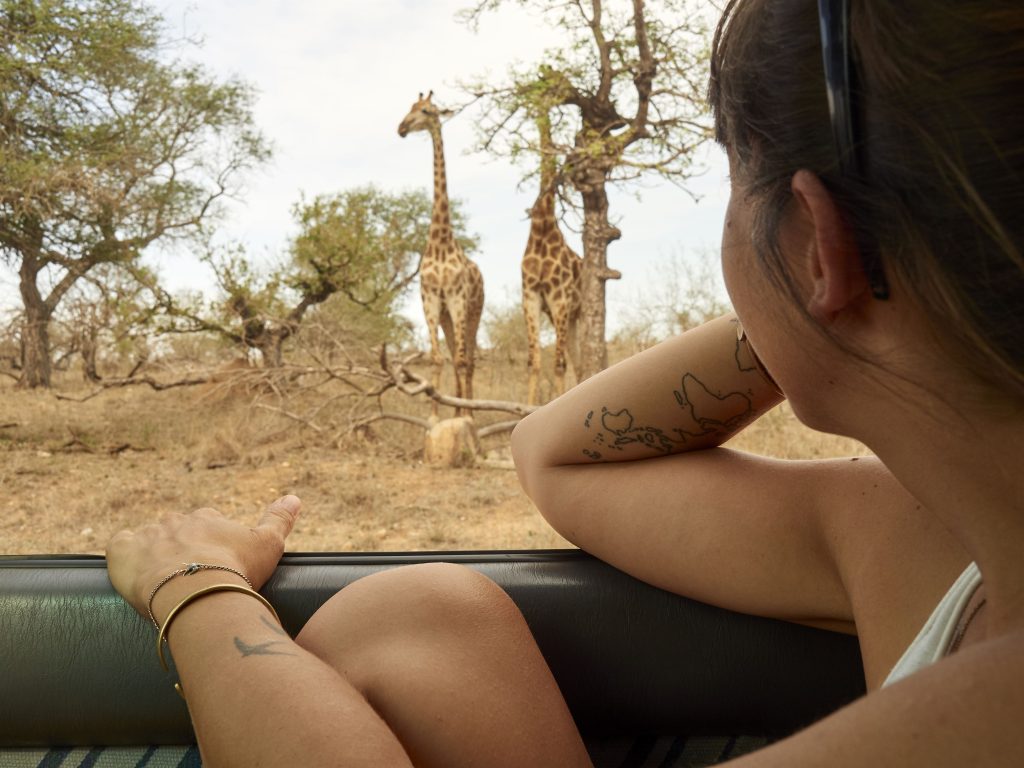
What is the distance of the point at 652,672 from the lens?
66 centimetres

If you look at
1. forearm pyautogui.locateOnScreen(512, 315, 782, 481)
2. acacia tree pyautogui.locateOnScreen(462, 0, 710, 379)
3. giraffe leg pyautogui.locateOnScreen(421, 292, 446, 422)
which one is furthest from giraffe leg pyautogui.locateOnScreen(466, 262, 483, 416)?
forearm pyautogui.locateOnScreen(512, 315, 782, 481)

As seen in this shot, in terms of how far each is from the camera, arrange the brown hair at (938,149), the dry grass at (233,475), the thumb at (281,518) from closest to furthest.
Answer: the brown hair at (938,149), the thumb at (281,518), the dry grass at (233,475)

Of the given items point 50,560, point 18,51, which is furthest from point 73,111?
point 50,560

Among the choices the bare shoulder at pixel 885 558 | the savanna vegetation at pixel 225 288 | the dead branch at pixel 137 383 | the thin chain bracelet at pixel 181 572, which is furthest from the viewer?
the dead branch at pixel 137 383

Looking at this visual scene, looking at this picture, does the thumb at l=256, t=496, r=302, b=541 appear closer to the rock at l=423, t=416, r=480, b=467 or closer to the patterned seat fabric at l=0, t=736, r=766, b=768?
the patterned seat fabric at l=0, t=736, r=766, b=768

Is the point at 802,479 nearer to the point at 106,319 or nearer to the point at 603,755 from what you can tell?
the point at 603,755

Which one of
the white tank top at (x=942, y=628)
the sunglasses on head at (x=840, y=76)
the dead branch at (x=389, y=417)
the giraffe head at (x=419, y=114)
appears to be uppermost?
the giraffe head at (x=419, y=114)

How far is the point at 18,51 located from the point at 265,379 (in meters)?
1.17

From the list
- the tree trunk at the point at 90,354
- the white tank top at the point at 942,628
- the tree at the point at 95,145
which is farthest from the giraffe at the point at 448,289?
the white tank top at the point at 942,628

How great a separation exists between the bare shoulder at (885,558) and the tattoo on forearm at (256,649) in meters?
0.34

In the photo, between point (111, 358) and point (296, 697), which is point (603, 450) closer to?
point (296, 697)

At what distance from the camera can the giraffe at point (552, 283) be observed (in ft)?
10.8

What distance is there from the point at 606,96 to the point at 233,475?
1668 mm

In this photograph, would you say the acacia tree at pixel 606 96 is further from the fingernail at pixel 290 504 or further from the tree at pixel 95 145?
the fingernail at pixel 290 504
